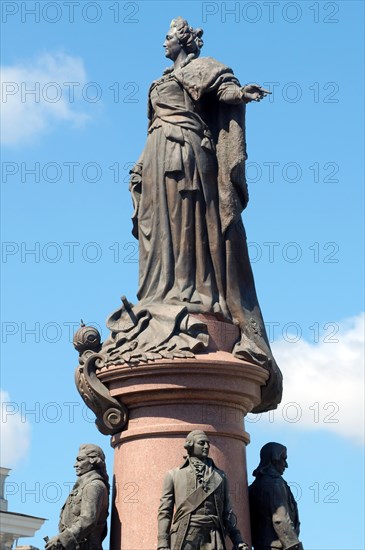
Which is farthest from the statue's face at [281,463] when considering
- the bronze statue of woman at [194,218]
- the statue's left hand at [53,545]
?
the statue's left hand at [53,545]

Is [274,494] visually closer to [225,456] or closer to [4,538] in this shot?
[225,456]

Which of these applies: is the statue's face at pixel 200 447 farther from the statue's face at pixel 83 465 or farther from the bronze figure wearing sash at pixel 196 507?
the statue's face at pixel 83 465

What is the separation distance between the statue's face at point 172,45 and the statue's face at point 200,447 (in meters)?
4.64

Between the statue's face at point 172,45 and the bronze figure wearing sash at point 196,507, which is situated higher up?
the statue's face at point 172,45

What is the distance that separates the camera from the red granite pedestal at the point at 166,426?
15.2 metres

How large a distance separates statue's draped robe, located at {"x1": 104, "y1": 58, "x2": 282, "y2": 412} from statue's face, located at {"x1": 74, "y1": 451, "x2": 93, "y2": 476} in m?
1.06

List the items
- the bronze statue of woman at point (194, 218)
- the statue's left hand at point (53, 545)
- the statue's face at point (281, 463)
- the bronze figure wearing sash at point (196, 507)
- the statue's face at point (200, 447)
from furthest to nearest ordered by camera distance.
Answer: the statue's face at point (281, 463) < the bronze statue of woman at point (194, 218) < the statue's left hand at point (53, 545) < the statue's face at point (200, 447) < the bronze figure wearing sash at point (196, 507)

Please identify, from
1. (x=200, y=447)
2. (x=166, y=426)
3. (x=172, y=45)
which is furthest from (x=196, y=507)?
A: (x=172, y=45)

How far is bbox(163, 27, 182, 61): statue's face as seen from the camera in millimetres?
16984

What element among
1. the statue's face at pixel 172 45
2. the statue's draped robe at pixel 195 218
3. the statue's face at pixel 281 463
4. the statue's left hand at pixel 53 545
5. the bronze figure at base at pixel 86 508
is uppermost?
the statue's face at pixel 172 45

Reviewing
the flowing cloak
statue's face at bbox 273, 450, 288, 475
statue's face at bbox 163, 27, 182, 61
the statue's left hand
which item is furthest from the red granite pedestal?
statue's face at bbox 163, 27, 182, 61

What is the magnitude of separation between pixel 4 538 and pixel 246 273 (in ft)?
85.5

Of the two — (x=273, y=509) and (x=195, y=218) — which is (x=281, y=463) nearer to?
(x=273, y=509)

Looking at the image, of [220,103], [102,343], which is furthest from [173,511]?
[220,103]
